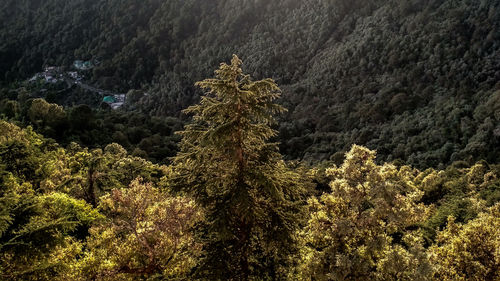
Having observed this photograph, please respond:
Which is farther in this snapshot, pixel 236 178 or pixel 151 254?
pixel 151 254

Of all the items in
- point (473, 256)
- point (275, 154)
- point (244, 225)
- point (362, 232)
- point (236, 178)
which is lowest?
point (473, 256)

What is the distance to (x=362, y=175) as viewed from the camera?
620 inches

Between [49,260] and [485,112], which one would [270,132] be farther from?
[485,112]

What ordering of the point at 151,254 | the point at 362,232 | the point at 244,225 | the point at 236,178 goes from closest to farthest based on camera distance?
the point at 236,178
the point at 244,225
the point at 362,232
the point at 151,254

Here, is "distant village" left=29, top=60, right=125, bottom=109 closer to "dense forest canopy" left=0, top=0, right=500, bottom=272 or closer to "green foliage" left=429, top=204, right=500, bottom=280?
"dense forest canopy" left=0, top=0, right=500, bottom=272

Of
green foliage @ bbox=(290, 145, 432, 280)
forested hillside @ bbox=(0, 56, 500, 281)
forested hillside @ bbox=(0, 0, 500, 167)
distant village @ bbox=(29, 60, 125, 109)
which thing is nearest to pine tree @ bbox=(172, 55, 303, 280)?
forested hillside @ bbox=(0, 56, 500, 281)

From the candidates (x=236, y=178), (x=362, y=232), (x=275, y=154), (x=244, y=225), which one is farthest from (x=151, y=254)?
(x=362, y=232)

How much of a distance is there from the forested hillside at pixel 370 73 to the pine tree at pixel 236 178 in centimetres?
5708

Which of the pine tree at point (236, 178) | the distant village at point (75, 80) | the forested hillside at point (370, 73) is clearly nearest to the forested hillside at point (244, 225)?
the pine tree at point (236, 178)

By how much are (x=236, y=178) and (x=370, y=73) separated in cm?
11675

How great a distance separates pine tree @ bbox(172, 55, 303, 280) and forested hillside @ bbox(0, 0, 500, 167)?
57080mm

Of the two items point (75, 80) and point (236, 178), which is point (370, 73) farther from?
point (75, 80)

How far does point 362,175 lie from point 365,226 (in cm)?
216

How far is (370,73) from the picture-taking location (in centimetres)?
12075
